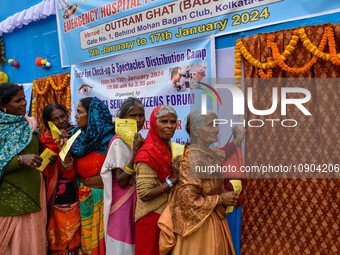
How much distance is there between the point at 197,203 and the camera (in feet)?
5.61

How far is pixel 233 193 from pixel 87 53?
316 cm

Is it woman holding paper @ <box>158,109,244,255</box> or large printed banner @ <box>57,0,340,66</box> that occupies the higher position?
large printed banner @ <box>57,0,340,66</box>

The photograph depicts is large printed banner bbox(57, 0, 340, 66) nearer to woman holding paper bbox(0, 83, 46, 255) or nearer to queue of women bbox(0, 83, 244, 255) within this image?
queue of women bbox(0, 83, 244, 255)

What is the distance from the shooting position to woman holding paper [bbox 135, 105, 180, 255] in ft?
6.01

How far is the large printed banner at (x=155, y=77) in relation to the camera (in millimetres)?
2973

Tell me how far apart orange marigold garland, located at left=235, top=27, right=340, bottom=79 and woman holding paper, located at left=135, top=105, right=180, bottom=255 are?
112 centimetres

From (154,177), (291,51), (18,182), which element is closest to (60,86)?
(18,182)

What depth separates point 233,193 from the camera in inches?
69.5

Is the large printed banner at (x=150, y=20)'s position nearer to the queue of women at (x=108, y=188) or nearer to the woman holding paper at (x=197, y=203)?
the queue of women at (x=108, y=188)

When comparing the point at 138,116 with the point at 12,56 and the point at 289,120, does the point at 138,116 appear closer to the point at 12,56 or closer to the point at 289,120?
the point at 289,120

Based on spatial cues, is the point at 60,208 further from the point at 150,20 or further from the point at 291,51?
the point at 291,51

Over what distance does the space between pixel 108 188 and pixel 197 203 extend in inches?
31.6

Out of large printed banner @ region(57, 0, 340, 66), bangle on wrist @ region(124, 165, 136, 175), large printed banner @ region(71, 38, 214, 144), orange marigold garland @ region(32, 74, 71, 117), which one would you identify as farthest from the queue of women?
orange marigold garland @ region(32, 74, 71, 117)

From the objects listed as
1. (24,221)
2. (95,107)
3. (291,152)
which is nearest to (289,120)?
(291,152)
